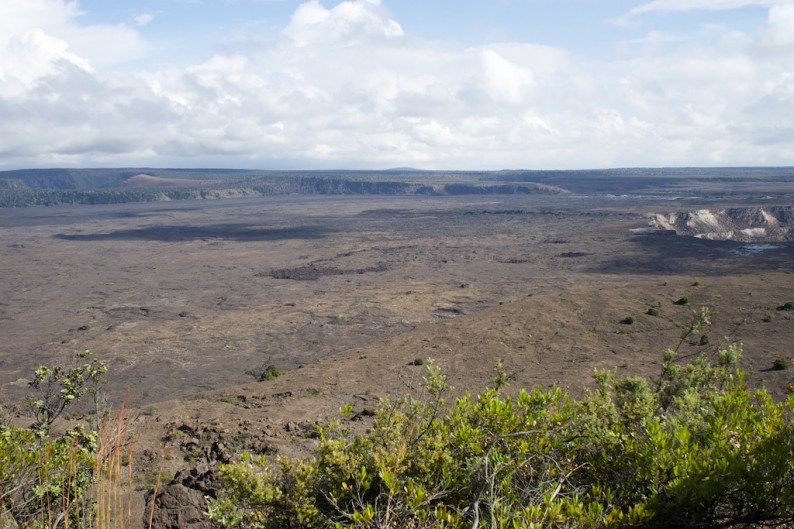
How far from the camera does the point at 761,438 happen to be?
4250mm

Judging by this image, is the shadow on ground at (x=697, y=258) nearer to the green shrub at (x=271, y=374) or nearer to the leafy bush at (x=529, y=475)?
the green shrub at (x=271, y=374)

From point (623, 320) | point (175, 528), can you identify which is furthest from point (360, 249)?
point (175, 528)

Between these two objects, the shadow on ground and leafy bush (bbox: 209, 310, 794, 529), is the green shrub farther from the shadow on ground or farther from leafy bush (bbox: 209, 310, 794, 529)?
the shadow on ground

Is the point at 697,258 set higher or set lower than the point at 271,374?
higher

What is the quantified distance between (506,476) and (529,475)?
0.49 m

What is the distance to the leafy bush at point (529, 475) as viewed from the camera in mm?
3881

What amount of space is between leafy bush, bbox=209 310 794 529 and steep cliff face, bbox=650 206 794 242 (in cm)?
7039

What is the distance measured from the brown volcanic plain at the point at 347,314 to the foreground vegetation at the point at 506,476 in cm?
130

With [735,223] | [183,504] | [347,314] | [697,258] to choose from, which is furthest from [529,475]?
[735,223]

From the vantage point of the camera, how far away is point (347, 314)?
30672mm

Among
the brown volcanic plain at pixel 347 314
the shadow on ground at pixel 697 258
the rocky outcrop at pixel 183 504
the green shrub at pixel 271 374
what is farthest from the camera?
the shadow on ground at pixel 697 258

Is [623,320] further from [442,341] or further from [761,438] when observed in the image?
[761,438]

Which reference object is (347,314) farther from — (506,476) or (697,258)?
(697,258)

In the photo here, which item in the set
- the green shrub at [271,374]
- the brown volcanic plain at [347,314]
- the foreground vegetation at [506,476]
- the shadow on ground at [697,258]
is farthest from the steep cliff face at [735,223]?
the foreground vegetation at [506,476]
